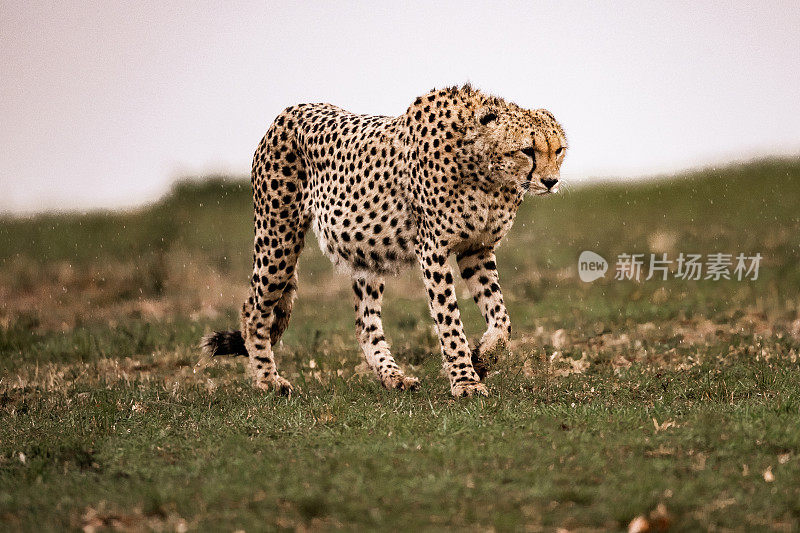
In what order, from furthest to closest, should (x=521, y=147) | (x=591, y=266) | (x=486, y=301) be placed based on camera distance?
(x=591, y=266), (x=486, y=301), (x=521, y=147)

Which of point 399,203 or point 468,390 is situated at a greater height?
point 399,203

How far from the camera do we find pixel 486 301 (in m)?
6.05

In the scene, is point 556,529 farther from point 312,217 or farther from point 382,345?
point 312,217

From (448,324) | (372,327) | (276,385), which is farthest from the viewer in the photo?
(372,327)

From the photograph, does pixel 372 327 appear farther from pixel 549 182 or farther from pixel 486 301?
pixel 549 182

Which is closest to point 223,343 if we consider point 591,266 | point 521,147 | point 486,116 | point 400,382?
point 400,382

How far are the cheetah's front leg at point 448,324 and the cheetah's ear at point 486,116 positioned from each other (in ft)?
2.55

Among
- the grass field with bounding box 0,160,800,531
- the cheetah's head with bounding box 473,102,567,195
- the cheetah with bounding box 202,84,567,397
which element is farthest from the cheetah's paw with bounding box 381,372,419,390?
the cheetah's head with bounding box 473,102,567,195

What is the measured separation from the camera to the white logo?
36.8 ft

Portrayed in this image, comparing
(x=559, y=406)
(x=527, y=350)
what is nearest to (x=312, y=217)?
(x=527, y=350)

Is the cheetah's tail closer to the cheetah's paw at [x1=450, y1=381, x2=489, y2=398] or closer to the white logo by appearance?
the cheetah's paw at [x1=450, y1=381, x2=489, y2=398]

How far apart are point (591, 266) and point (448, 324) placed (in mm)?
6263

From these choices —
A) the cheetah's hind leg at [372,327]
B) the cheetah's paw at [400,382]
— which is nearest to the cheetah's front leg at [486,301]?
the cheetah's paw at [400,382]

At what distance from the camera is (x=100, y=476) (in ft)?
14.3
